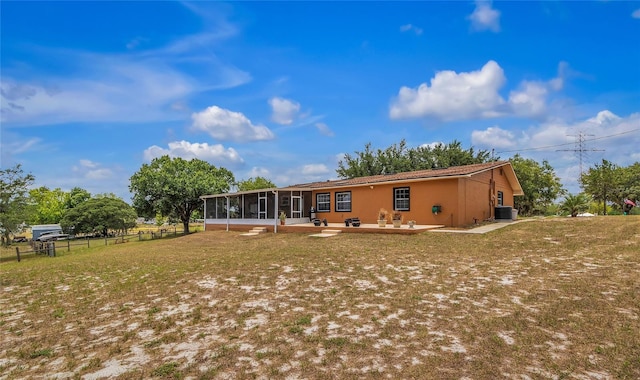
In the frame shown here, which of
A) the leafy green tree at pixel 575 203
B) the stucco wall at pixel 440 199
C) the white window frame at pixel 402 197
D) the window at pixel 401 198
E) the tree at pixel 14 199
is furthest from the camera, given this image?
the tree at pixel 14 199

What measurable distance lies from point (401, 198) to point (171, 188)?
2244 centimetres

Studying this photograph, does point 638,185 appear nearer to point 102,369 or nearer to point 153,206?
point 102,369

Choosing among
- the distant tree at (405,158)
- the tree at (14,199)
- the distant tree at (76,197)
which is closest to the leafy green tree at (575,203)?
the distant tree at (405,158)

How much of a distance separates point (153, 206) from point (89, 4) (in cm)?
2517

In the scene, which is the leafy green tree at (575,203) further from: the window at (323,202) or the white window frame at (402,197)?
the window at (323,202)

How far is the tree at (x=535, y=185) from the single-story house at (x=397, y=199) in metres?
10.1

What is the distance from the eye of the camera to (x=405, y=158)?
39812 millimetres

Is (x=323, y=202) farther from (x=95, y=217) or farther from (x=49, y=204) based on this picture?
(x=49, y=204)

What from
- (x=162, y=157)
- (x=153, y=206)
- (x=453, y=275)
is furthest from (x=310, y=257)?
(x=162, y=157)

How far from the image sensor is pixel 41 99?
1105cm

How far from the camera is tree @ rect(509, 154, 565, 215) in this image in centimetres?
3331

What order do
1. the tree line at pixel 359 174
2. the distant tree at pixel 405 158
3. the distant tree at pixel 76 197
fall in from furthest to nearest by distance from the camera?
the distant tree at pixel 76 197
the distant tree at pixel 405 158
the tree line at pixel 359 174

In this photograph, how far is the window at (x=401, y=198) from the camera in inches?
754

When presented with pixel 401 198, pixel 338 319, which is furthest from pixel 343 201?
pixel 338 319
